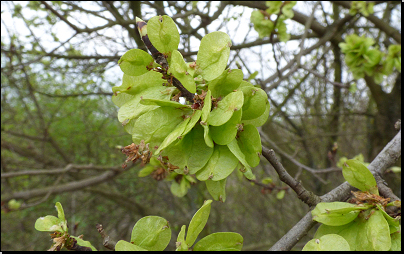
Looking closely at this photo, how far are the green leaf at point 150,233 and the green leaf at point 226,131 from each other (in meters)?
0.27

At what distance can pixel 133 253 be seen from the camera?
597mm

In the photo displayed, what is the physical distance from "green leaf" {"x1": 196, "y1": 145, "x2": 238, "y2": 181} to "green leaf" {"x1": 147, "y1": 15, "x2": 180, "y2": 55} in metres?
0.28

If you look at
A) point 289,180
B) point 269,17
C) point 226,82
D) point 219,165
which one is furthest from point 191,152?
point 269,17

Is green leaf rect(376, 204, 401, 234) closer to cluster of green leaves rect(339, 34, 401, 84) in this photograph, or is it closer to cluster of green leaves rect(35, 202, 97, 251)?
cluster of green leaves rect(35, 202, 97, 251)

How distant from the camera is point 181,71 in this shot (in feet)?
1.92

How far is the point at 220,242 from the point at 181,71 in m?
0.43

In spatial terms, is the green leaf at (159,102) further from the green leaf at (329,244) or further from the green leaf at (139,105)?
the green leaf at (329,244)

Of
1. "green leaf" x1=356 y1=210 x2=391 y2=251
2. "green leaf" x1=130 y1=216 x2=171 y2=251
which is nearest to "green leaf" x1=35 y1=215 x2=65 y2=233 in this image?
"green leaf" x1=130 y1=216 x2=171 y2=251

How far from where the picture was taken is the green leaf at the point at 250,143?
0.65 metres

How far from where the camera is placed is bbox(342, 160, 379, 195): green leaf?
741 mm

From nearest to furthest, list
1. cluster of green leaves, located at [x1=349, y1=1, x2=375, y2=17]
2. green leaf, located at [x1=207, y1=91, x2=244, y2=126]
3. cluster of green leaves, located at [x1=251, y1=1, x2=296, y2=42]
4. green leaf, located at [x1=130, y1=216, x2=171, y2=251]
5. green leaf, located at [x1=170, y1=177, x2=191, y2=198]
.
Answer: green leaf, located at [x1=207, y1=91, x2=244, y2=126], green leaf, located at [x1=130, y1=216, x2=171, y2=251], green leaf, located at [x1=170, y1=177, x2=191, y2=198], cluster of green leaves, located at [x1=251, y1=1, x2=296, y2=42], cluster of green leaves, located at [x1=349, y1=1, x2=375, y2=17]

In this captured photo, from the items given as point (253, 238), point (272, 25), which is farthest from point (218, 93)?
point (253, 238)

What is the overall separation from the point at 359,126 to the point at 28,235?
5803mm

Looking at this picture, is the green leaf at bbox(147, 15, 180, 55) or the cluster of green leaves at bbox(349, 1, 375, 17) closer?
the green leaf at bbox(147, 15, 180, 55)
